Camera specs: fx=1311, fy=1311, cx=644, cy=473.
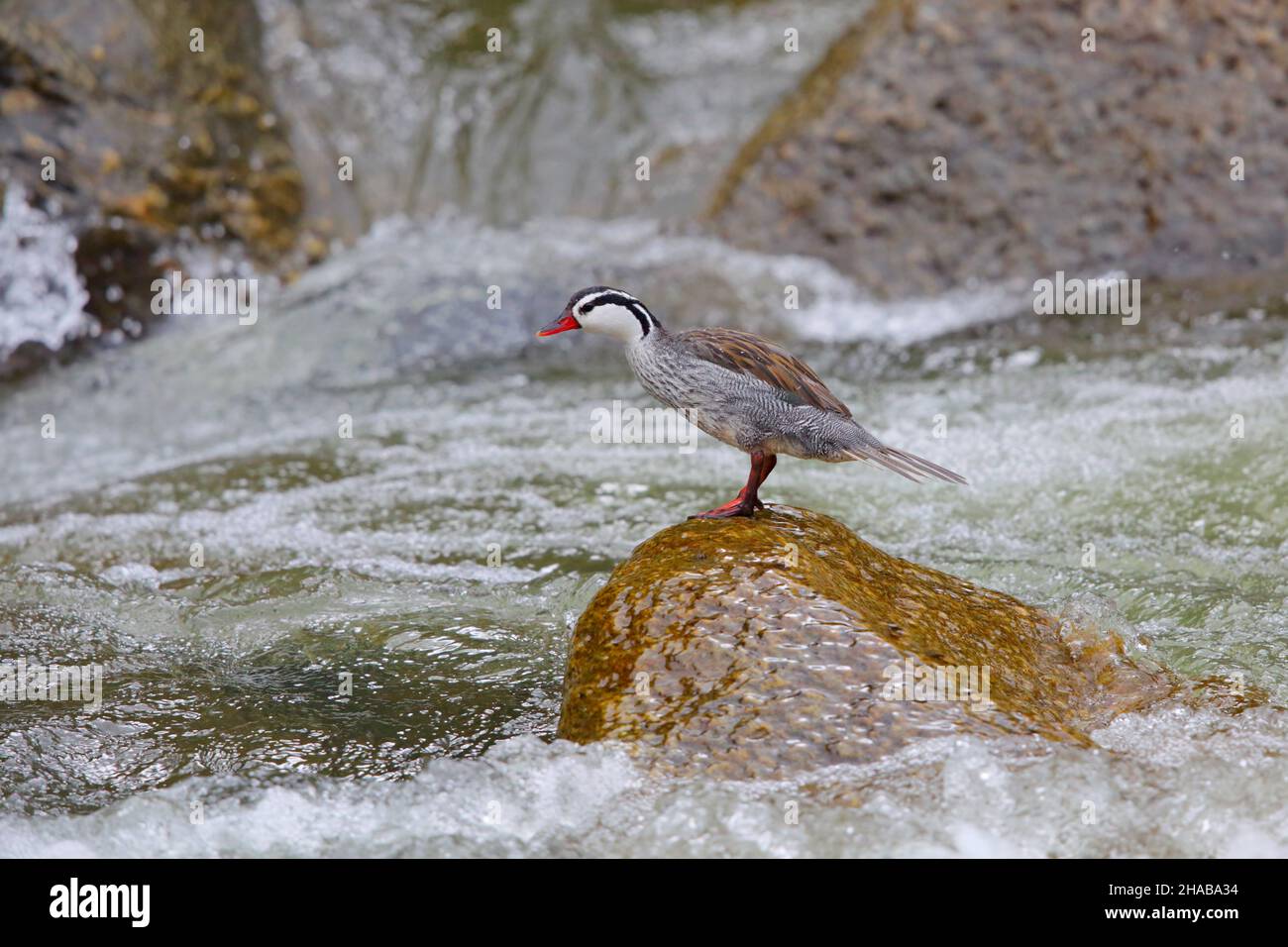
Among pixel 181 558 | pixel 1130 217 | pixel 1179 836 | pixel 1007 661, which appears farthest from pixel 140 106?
pixel 1179 836

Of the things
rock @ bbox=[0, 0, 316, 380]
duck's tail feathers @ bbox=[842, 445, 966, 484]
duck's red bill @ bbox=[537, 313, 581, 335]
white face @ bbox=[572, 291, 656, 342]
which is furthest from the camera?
rock @ bbox=[0, 0, 316, 380]

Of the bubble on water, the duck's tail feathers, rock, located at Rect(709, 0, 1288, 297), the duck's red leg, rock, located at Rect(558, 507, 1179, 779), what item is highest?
rock, located at Rect(709, 0, 1288, 297)

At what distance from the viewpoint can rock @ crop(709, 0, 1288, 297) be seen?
A: 9430mm

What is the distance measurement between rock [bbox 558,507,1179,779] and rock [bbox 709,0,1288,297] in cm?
540

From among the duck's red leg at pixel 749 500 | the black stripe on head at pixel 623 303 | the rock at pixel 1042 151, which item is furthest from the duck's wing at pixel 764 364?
the rock at pixel 1042 151

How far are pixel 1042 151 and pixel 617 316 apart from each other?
605 cm

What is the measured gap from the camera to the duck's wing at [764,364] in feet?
15.0

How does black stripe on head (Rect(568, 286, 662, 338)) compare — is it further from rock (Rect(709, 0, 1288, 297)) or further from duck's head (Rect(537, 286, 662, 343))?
rock (Rect(709, 0, 1288, 297))

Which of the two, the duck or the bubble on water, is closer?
the duck

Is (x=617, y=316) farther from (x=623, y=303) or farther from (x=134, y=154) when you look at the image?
(x=134, y=154)

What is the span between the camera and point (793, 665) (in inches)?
155

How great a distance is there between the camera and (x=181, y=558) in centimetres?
610

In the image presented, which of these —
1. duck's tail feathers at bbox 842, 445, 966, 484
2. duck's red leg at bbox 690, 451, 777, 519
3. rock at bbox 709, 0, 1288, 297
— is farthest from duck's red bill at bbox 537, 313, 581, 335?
rock at bbox 709, 0, 1288, 297
